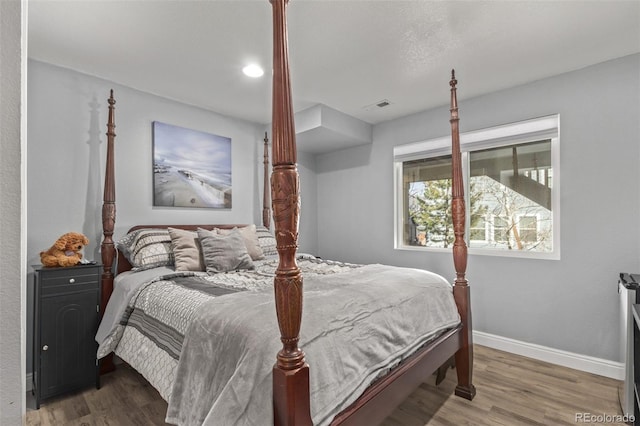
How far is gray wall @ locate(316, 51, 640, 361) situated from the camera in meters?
2.40

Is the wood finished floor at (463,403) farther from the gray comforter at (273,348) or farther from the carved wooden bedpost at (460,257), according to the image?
the gray comforter at (273,348)

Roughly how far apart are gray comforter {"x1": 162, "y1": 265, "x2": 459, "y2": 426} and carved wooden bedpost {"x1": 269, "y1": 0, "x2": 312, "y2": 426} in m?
0.08

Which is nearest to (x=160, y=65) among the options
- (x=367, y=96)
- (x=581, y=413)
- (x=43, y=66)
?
(x=43, y=66)

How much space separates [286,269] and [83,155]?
8.22ft

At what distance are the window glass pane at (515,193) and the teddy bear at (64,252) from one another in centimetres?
347

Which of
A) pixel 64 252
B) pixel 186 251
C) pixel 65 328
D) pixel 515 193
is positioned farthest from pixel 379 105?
pixel 65 328

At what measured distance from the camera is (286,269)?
1.03m

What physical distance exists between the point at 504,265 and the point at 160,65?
11.3 ft

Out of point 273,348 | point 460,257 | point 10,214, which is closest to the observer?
point 10,214

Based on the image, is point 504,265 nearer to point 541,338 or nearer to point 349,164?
point 541,338

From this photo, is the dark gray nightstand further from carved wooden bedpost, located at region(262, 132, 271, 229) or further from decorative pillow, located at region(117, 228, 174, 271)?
carved wooden bedpost, located at region(262, 132, 271, 229)

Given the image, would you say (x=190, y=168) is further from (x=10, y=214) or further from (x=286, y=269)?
(x=10, y=214)

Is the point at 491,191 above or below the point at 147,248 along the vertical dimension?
above

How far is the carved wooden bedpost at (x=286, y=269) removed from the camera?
102 centimetres
